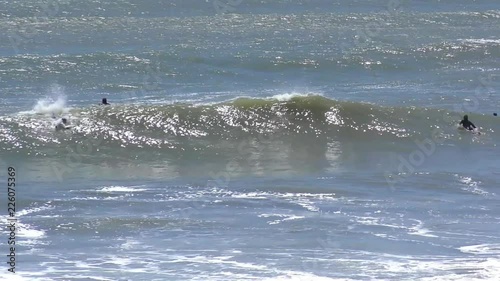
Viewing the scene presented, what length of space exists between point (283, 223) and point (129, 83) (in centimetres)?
1524

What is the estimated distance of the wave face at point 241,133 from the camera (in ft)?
83.6

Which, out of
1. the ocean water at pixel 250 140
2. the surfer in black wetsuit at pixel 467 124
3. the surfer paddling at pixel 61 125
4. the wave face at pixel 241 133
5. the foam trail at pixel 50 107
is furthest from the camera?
the surfer in black wetsuit at pixel 467 124

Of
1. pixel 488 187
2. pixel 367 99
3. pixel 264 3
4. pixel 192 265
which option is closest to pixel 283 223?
pixel 192 265

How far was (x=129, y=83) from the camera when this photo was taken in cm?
3334

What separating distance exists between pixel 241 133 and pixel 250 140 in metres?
0.49

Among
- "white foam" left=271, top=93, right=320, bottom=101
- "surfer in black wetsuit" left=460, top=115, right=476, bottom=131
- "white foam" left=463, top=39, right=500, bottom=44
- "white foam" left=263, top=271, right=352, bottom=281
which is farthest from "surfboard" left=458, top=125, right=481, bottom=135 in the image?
"white foam" left=263, top=271, right=352, bottom=281

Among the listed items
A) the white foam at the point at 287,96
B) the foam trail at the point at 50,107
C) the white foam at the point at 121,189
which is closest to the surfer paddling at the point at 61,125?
the foam trail at the point at 50,107

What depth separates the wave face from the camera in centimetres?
2547

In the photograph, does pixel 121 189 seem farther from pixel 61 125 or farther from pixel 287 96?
pixel 287 96

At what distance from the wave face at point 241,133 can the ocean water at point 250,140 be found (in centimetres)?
7

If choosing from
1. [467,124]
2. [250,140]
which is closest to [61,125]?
[250,140]

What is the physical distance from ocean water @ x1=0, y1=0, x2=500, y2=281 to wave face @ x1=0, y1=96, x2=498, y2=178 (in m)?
0.07

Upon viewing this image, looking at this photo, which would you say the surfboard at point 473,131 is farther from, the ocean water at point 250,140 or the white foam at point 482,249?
the white foam at point 482,249

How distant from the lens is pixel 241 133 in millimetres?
27750
